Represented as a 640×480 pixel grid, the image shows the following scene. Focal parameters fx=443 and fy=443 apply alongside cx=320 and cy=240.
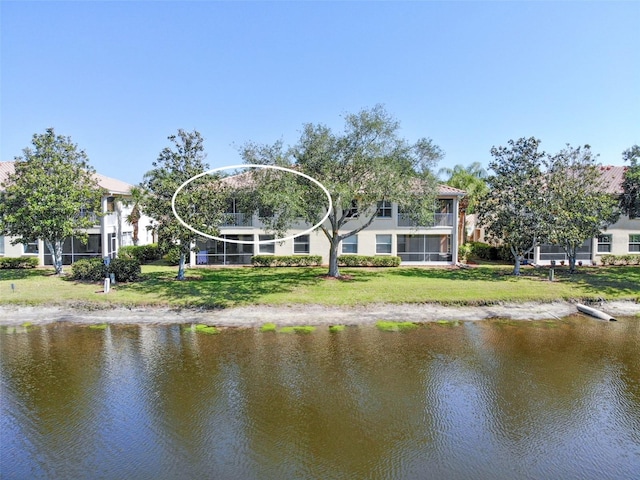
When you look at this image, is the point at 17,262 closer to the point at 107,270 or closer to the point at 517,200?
the point at 107,270

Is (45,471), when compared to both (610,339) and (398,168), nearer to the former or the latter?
(610,339)

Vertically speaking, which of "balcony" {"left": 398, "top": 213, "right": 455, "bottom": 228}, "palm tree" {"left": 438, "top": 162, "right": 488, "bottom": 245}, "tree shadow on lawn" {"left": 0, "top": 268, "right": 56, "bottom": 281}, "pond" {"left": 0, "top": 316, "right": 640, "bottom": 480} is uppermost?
"palm tree" {"left": 438, "top": 162, "right": 488, "bottom": 245}

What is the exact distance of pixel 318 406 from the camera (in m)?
9.99

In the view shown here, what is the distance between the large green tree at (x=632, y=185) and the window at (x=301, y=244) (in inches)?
830

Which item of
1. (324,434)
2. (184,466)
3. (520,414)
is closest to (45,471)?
(184,466)

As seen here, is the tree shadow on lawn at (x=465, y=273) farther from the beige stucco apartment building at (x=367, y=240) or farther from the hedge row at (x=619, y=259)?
the hedge row at (x=619, y=259)

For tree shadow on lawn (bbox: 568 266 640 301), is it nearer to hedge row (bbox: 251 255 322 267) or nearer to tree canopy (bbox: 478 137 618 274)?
tree canopy (bbox: 478 137 618 274)

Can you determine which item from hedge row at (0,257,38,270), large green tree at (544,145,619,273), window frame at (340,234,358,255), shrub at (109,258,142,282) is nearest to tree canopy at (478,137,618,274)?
large green tree at (544,145,619,273)

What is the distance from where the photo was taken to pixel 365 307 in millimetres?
19328

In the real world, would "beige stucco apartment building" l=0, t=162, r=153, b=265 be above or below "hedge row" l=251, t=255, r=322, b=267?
above

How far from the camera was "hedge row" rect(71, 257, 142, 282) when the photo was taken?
906 inches

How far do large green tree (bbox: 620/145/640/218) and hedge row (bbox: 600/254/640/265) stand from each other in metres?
4.47

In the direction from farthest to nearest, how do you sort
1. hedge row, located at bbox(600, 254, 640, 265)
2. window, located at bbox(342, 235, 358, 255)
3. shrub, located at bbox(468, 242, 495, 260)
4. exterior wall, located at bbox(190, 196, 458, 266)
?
shrub, located at bbox(468, 242, 495, 260)
hedge row, located at bbox(600, 254, 640, 265)
window, located at bbox(342, 235, 358, 255)
exterior wall, located at bbox(190, 196, 458, 266)

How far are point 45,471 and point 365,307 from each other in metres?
13.6
